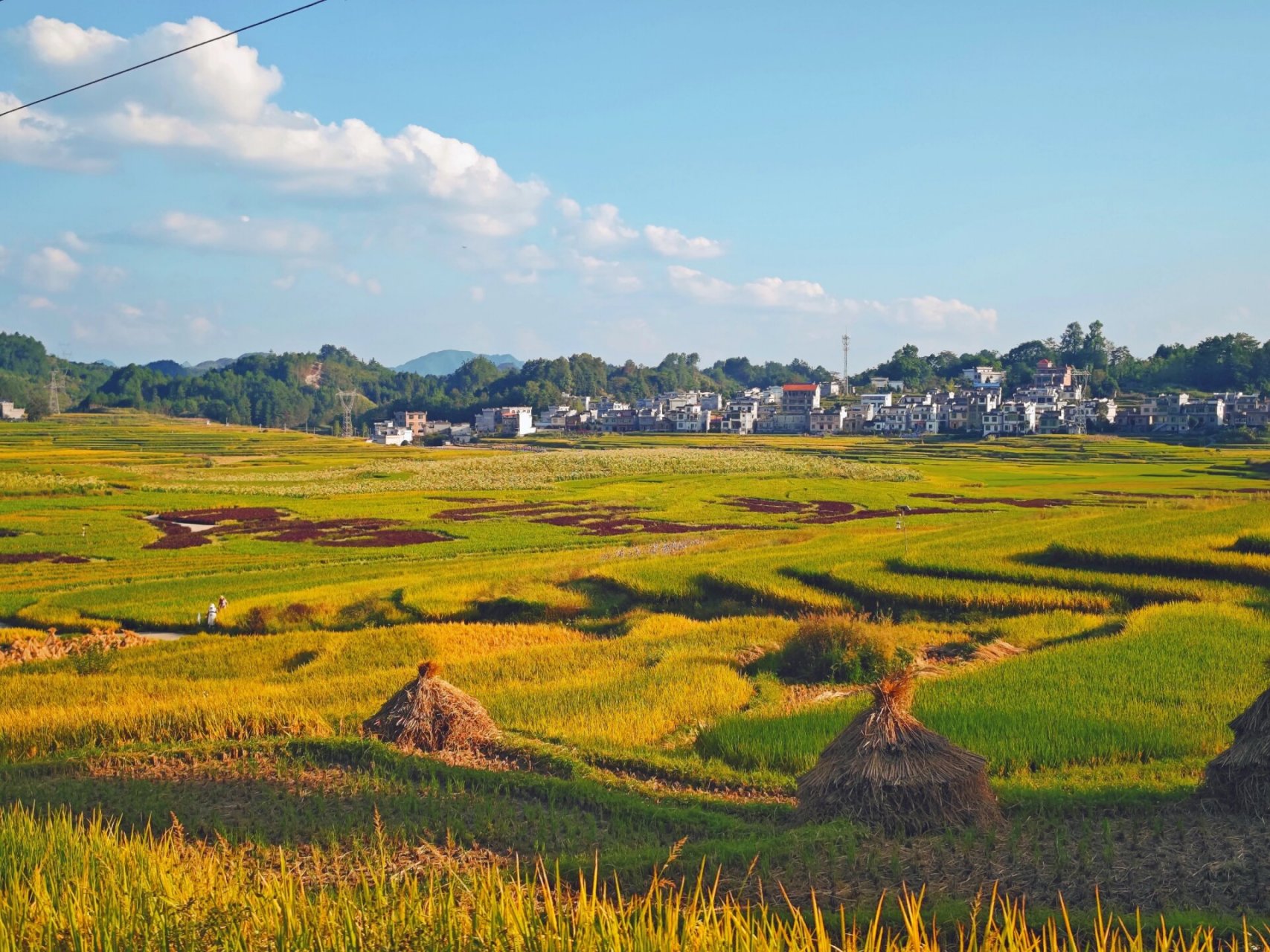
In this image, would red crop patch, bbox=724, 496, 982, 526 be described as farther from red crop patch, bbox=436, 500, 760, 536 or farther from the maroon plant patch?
red crop patch, bbox=436, 500, 760, 536

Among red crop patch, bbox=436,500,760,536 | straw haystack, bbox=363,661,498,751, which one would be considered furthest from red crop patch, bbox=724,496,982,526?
straw haystack, bbox=363,661,498,751

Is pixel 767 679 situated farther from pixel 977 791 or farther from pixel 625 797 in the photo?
pixel 977 791

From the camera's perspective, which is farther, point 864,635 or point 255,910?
point 864,635

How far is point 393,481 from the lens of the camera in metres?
70.2

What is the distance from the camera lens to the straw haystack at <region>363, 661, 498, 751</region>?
42.1ft

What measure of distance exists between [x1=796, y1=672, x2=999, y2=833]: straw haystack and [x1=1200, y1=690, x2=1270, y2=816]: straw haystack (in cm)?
209

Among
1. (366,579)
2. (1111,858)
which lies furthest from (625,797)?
(366,579)

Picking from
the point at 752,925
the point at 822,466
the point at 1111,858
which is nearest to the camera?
the point at 752,925

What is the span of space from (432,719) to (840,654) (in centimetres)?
808

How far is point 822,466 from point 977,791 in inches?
2646

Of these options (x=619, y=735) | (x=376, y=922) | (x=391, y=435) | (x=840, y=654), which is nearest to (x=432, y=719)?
(x=619, y=735)

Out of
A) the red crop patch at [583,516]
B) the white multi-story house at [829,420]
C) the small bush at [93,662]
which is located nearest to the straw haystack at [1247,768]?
the small bush at [93,662]

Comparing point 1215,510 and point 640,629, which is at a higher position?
point 1215,510

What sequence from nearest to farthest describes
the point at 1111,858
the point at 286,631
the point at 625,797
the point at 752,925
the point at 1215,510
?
the point at 752,925 → the point at 1111,858 → the point at 625,797 → the point at 286,631 → the point at 1215,510
